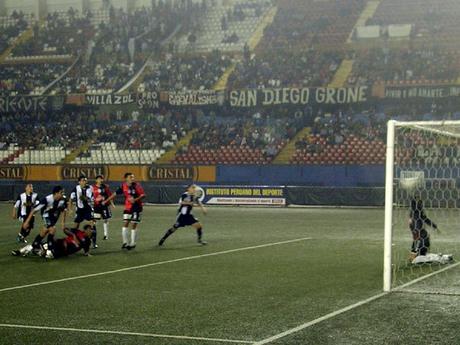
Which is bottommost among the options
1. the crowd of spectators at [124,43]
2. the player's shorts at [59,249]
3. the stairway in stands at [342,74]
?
the player's shorts at [59,249]

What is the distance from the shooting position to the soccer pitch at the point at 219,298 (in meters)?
7.85

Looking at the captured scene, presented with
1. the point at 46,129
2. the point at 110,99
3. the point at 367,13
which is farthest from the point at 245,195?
the point at 367,13

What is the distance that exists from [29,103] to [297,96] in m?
17.4

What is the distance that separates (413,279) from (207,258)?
15.7 ft

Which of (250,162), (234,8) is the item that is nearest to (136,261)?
(250,162)

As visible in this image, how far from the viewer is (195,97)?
43.6 metres

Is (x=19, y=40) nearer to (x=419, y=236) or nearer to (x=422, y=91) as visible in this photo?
(x=422, y=91)

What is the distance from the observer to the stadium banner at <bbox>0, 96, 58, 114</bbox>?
46469mm

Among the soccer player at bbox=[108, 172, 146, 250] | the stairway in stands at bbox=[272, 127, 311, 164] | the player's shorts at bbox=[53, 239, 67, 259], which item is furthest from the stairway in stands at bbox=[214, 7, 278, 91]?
the player's shorts at bbox=[53, 239, 67, 259]

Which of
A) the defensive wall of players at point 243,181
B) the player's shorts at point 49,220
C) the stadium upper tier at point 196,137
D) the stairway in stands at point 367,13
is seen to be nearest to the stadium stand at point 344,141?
the stadium upper tier at point 196,137

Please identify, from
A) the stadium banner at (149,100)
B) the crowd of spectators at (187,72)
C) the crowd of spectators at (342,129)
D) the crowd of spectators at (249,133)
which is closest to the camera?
the crowd of spectators at (342,129)

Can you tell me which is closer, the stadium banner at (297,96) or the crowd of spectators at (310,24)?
the stadium banner at (297,96)

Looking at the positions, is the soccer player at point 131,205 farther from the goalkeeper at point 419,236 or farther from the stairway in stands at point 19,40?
the stairway in stands at point 19,40

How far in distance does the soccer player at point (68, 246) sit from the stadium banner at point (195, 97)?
27415 millimetres
